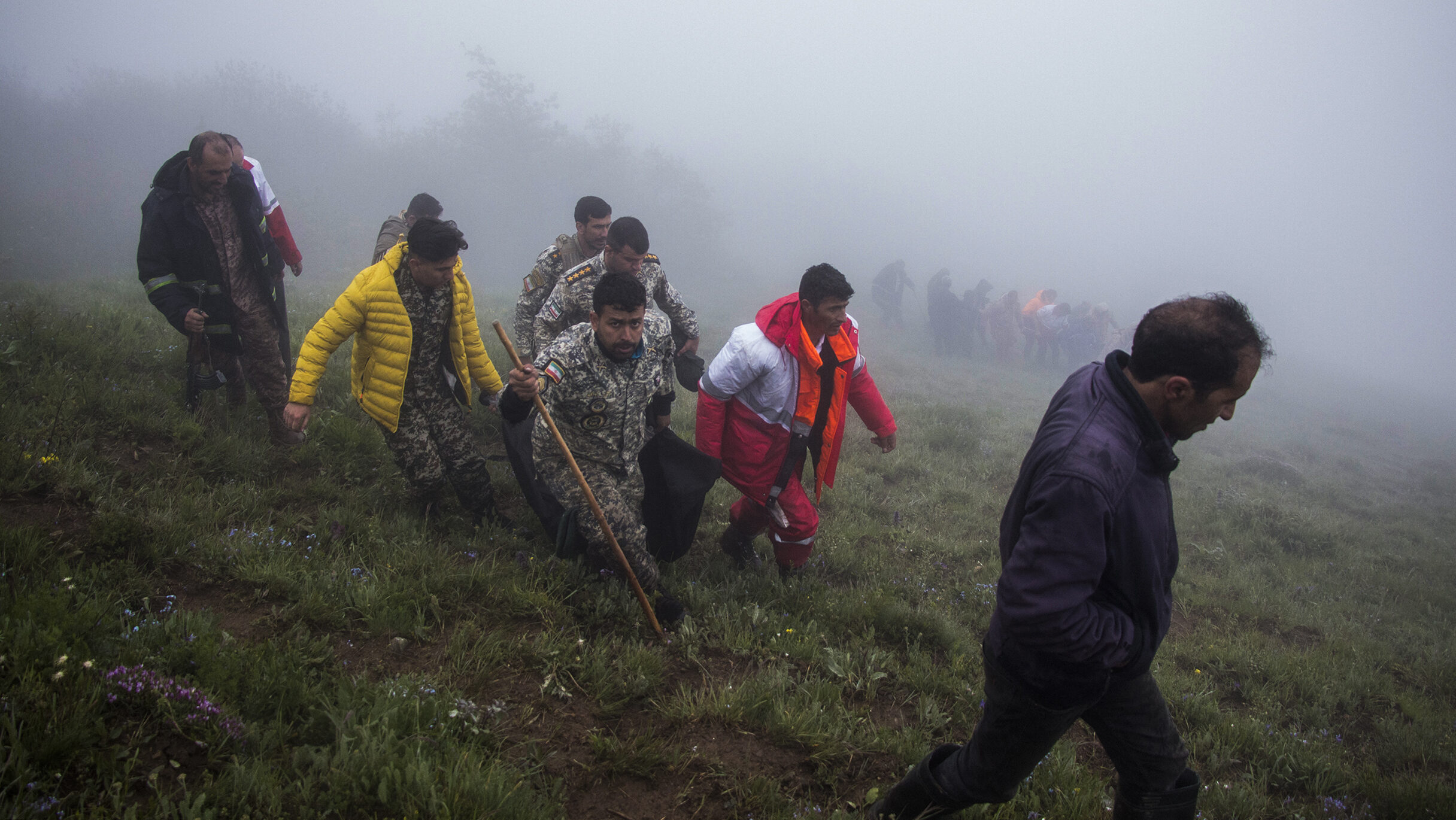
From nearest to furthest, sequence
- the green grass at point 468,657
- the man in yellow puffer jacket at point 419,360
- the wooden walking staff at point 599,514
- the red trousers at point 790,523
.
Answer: the green grass at point 468,657, the wooden walking staff at point 599,514, the man in yellow puffer jacket at point 419,360, the red trousers at point 790,523

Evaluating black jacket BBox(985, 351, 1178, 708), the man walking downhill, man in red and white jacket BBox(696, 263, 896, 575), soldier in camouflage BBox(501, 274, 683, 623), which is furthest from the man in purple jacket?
the man walking downhill

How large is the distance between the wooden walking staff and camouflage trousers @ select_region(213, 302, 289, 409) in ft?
9.12

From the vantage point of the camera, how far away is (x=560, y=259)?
18.7 feet

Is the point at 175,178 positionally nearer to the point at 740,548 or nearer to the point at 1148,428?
the point at 740,548

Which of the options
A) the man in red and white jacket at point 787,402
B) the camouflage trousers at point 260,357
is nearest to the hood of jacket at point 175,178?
the camouflage trousers at point 260,357

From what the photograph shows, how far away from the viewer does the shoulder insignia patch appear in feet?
16.5

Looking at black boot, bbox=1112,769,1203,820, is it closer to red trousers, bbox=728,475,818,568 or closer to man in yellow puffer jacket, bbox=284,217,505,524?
red trousers, bbox=728,475,818,568

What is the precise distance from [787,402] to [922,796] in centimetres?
243

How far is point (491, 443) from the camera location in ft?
19.9

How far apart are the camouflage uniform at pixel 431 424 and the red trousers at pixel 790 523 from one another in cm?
187

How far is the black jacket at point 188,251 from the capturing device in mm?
4348

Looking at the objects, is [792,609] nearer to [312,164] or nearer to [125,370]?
[125,370]

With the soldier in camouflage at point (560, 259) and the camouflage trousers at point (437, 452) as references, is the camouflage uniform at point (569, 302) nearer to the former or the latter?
the soldier in camouflage at point (560, 259)

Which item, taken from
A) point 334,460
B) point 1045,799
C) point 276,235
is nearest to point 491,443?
point 334,460
